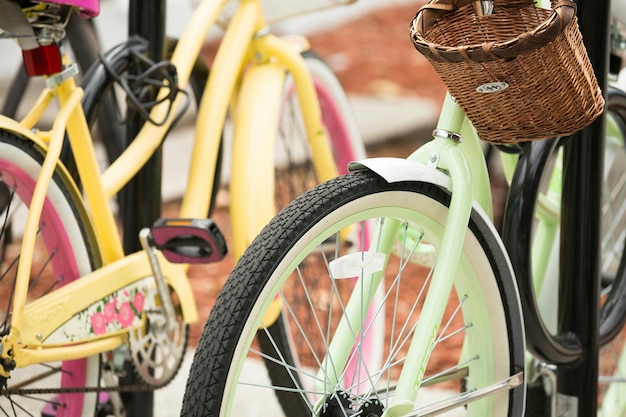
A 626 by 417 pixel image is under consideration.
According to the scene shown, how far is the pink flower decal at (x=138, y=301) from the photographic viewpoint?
233 cm

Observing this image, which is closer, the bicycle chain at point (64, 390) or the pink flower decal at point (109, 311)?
the bicycle chain at point (64, 390)

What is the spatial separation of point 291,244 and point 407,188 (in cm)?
26

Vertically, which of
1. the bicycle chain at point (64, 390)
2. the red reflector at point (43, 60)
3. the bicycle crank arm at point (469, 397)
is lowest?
the bicycle crank arm at point (469, 397)

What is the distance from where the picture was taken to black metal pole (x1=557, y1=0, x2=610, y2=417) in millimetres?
2270

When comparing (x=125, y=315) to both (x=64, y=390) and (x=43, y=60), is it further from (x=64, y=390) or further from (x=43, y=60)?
(x=43, y=60)

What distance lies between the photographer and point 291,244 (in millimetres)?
1649

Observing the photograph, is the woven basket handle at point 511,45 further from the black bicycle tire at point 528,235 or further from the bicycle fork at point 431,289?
the black bicycle tire at point 528,235

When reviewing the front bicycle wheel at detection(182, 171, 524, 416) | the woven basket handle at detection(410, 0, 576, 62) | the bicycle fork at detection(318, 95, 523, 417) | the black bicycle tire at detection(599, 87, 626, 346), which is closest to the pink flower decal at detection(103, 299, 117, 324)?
the front bicycle wheel at detection(182, 171, 524, 416)

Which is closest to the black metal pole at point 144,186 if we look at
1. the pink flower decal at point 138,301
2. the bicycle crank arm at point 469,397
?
the pink flower decal at point 138,301

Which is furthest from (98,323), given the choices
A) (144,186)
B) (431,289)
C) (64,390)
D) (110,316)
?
(431,289)

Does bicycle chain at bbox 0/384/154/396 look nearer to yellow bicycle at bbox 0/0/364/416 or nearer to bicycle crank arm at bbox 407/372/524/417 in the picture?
yellow bicycle at bbox 0/0/364/416

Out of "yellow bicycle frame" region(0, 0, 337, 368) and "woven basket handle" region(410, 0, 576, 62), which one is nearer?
"woven basket handle" region(410, 0, 576, 62)

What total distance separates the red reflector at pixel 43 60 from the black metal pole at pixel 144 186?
43 cm

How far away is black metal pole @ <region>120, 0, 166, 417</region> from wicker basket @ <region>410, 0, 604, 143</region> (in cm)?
98
